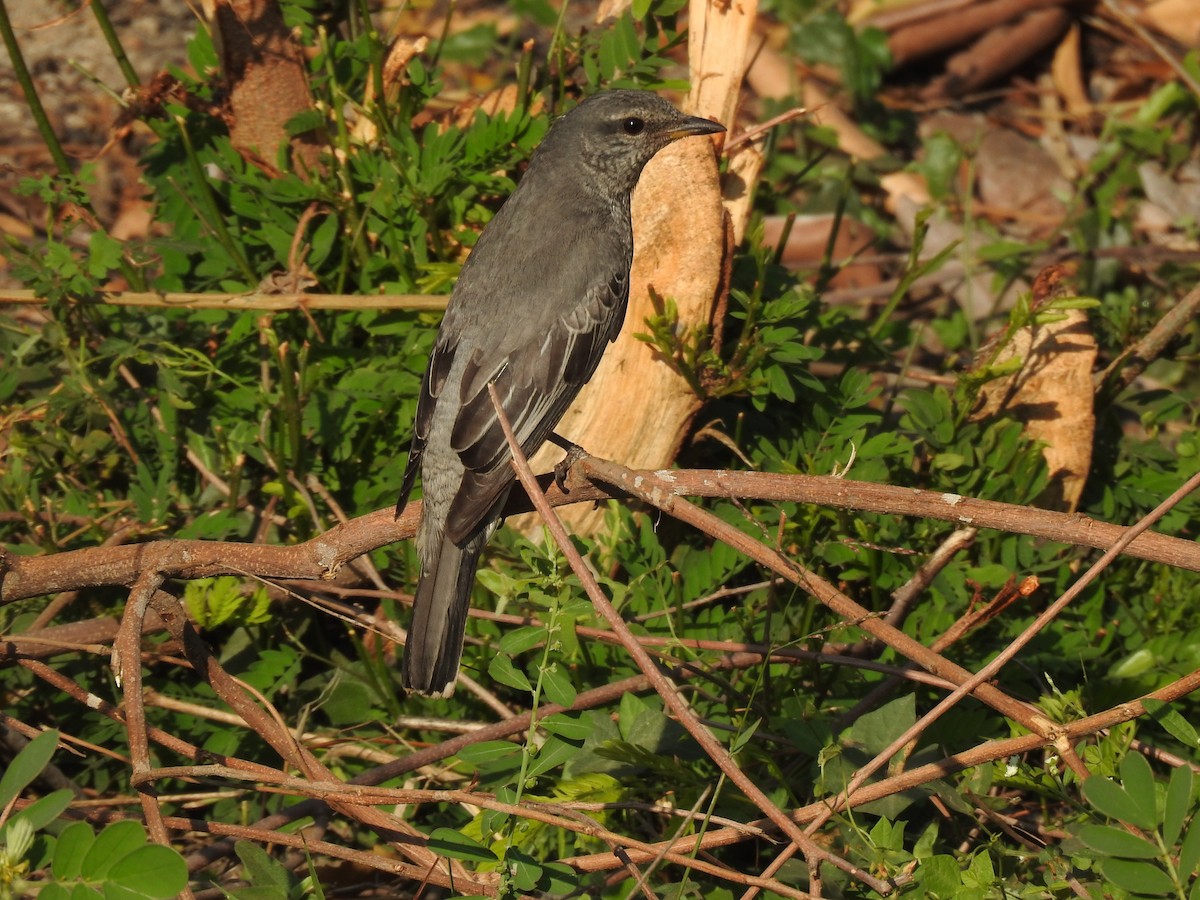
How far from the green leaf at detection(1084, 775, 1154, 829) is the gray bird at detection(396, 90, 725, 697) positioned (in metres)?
1.98

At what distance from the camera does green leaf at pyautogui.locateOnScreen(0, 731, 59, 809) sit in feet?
9.14

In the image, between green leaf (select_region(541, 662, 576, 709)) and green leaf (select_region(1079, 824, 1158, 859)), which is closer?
green leaf (select_region(1079, 824, 1158, 859))

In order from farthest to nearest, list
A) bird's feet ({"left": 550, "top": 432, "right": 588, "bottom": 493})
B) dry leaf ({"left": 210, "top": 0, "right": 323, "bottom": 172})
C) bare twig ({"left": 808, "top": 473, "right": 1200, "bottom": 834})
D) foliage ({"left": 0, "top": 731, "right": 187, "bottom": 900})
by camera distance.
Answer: dry leaf ({"left": 210, "top": 0, "right": 323, "bottom": 172}), bird's feet ({"left": 550, "top": 432, "right": 588, "bottom": 493}), bare twig ({"left": 808, "top": 473, "right": 1200, "bottom": 834}), foliage ({"left": 0, "top": 731, "right": 187, "bottom": 900})

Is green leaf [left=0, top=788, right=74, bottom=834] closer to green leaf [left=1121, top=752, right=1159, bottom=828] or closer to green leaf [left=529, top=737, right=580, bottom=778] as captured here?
green leaf [left=529, top=737, right=580, bottom=778]

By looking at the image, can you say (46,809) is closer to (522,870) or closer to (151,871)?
(151,871)

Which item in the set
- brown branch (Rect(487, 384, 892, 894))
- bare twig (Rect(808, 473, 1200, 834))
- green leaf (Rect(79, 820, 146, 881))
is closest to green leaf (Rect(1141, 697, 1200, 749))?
bare twig (Rect(808, 473, 1200, 834))

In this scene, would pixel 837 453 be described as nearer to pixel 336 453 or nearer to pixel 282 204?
pixel 336 453

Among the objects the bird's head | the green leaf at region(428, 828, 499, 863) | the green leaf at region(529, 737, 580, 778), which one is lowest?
the green leaf at region(428, 828, 499, 863)

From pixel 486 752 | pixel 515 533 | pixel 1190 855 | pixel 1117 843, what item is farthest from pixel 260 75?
pixel 1190 855

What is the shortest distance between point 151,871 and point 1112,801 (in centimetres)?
223

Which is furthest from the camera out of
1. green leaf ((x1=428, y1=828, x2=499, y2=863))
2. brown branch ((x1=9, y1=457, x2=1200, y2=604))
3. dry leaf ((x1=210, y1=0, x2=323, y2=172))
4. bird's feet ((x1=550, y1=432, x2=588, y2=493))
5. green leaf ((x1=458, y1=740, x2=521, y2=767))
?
dry leaf ((x1=210, y1=0, x2=323, y2=172))

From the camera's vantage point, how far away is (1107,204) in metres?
7.89

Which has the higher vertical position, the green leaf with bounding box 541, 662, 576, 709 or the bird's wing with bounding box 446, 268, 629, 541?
the bird's wing with bounding box 446, 268, 629, 541

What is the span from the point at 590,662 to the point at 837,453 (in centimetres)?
126
